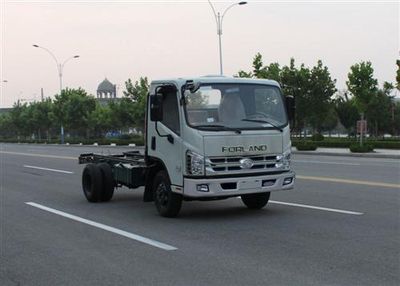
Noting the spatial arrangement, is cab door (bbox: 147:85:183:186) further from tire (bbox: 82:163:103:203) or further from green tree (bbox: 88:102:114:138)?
green tree (bbox: 88:102:114:138)

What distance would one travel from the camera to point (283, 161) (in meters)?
9.84

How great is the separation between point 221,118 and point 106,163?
433 cm

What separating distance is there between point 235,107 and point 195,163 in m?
1.28

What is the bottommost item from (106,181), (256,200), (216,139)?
(256,200)

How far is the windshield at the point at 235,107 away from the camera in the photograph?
950 cm

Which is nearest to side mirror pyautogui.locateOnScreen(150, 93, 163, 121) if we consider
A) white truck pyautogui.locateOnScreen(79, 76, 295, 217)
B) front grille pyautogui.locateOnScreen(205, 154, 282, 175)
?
white truck pyautogui.locateOnScreen(79, 76, 295, 217)

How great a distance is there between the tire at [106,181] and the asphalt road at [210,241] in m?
0.38

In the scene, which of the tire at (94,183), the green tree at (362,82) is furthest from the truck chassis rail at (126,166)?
the green tree at (362,82)

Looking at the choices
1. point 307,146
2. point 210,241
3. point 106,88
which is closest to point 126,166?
point 210,241

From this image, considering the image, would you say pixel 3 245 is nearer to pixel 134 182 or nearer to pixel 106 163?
pixel 134 182

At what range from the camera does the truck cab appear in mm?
9234

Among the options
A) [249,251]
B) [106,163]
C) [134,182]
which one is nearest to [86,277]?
[249,251]

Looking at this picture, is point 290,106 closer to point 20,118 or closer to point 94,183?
point 94,183

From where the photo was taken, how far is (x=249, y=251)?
725 centimetres
